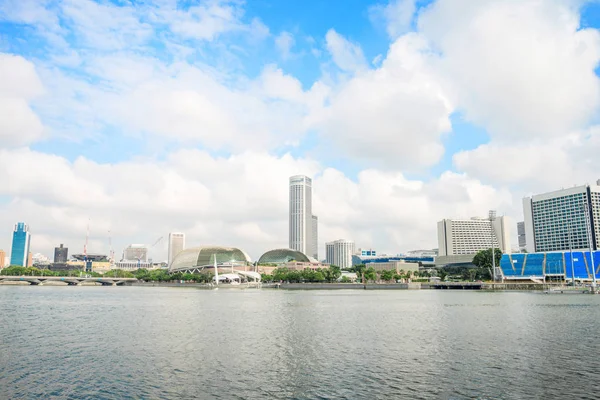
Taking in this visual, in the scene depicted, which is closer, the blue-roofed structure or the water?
the water

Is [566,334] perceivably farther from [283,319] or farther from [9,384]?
[9,384]

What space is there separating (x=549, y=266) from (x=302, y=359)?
583 ft

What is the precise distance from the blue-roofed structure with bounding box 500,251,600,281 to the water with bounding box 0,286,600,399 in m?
140

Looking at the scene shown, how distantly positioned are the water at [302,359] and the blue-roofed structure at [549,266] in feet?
459

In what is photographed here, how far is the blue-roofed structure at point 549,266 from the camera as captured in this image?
175625mm

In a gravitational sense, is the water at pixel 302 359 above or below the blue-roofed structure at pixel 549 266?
below

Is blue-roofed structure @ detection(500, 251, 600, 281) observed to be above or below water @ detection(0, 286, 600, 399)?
above

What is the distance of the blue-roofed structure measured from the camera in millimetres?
175625

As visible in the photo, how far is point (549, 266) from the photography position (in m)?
182

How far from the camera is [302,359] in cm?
3262

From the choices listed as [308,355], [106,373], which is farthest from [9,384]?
[308,355]

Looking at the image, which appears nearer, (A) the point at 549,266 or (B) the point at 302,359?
(B) the point at 302,359

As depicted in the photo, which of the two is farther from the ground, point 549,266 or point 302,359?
point 549,266

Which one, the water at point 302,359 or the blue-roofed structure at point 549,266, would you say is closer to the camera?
the water at point 302,359
